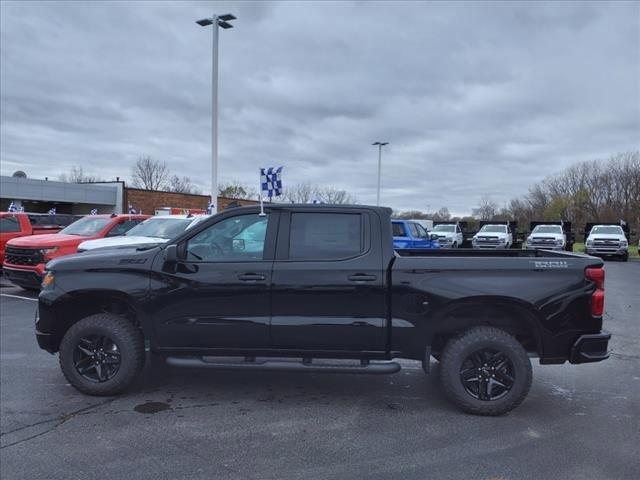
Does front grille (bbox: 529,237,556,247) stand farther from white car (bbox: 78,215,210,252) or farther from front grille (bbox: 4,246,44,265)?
front grille (bbox: 4,246,44,265)

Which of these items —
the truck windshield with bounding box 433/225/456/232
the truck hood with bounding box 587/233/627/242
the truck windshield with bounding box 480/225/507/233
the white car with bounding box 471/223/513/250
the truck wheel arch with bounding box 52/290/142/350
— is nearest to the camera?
the truck wheel arch with bounding box 52/290/142/350

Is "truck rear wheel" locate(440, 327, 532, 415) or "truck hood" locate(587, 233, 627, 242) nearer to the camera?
"truck rear wheel" locate(440, 327, 532, 415)

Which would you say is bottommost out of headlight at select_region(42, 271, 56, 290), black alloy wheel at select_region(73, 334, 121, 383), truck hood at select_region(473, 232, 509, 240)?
black alloy wheel at select_region(73, 334, 121, 383)

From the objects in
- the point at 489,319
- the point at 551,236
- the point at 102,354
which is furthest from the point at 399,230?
the point at 551,236

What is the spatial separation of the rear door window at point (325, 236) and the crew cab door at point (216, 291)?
22cm

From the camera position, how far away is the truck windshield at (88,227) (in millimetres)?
11773

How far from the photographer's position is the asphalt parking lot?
3.56 m

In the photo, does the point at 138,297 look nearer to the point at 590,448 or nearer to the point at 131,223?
the point at 590,448

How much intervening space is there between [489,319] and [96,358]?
3742mm

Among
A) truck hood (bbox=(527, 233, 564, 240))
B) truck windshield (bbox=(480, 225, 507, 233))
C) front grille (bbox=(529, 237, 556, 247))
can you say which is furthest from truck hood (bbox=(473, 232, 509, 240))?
front grille (bbox=(529, 237, 556, 247))

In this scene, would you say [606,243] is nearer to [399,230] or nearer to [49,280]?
[399,230]

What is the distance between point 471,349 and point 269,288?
1.86m

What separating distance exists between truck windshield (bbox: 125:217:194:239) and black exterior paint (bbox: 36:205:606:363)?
610cm

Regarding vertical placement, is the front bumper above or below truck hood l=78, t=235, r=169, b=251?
below
